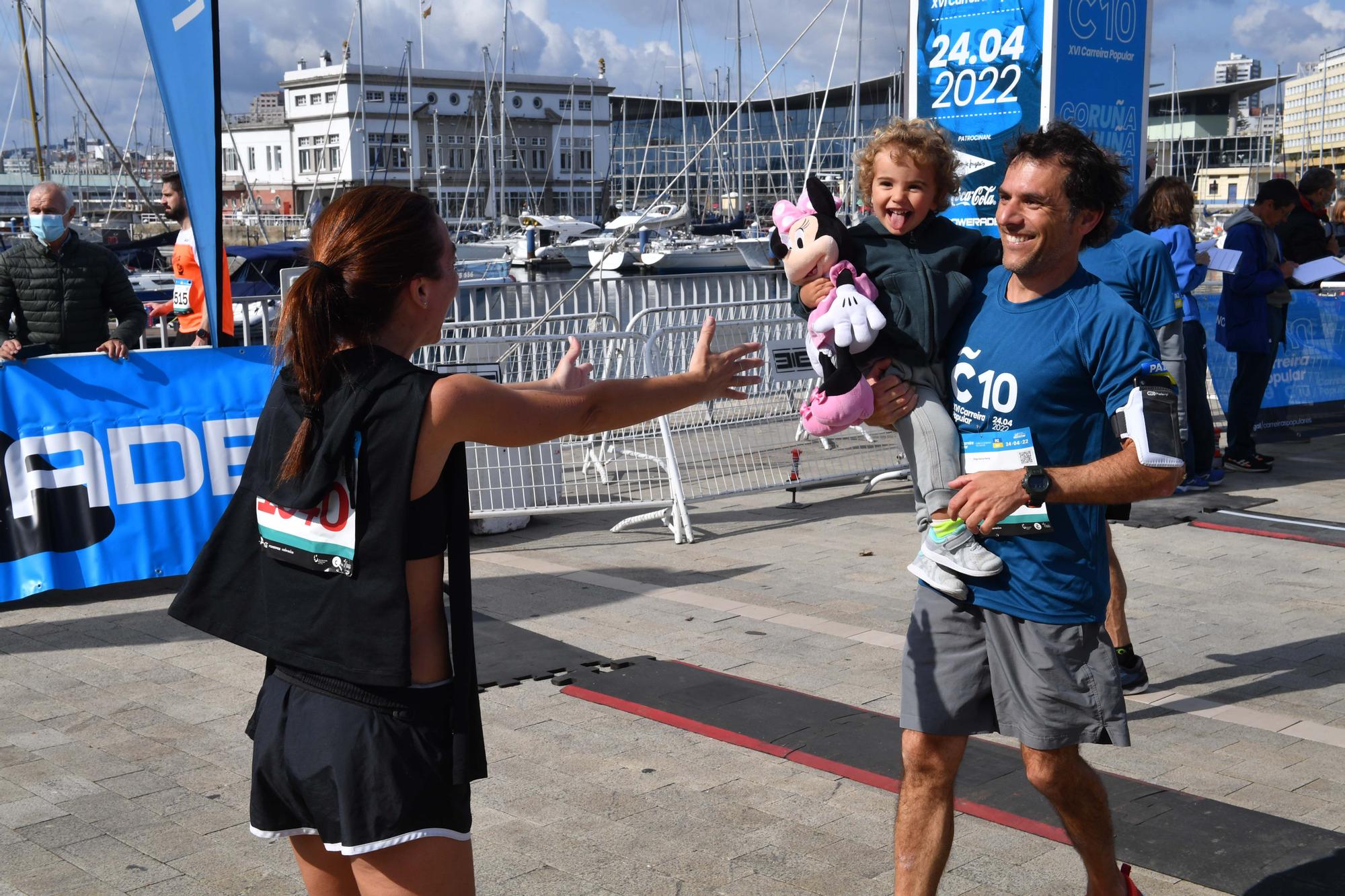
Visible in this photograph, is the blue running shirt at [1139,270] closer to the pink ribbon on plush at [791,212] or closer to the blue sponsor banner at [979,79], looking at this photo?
the pink ribbon on plush at [791,212]

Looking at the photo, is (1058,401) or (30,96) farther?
(30,96)

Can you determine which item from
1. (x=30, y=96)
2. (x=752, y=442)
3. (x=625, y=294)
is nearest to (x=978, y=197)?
(x=752, y=442)

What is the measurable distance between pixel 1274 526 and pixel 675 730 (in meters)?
5.51

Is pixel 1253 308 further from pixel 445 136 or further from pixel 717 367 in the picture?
pixel 445 136

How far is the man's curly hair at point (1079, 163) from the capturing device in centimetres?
321

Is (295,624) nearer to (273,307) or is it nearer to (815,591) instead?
(815,591)

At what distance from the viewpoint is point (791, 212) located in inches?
140

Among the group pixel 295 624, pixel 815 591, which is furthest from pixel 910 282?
pixel 815 591

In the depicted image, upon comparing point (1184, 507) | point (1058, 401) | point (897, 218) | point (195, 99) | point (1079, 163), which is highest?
point (195, 99)

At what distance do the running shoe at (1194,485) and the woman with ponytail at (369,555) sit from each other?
852 centimetres

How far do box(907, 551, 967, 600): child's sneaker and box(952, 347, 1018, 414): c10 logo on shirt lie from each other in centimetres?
44

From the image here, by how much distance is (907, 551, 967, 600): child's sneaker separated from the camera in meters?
3.33

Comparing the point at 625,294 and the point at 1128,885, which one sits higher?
the point at 625,294

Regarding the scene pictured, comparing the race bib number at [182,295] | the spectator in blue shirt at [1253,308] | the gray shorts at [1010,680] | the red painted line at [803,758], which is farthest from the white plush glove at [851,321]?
the spectator in blue shirt at [1253,308]
